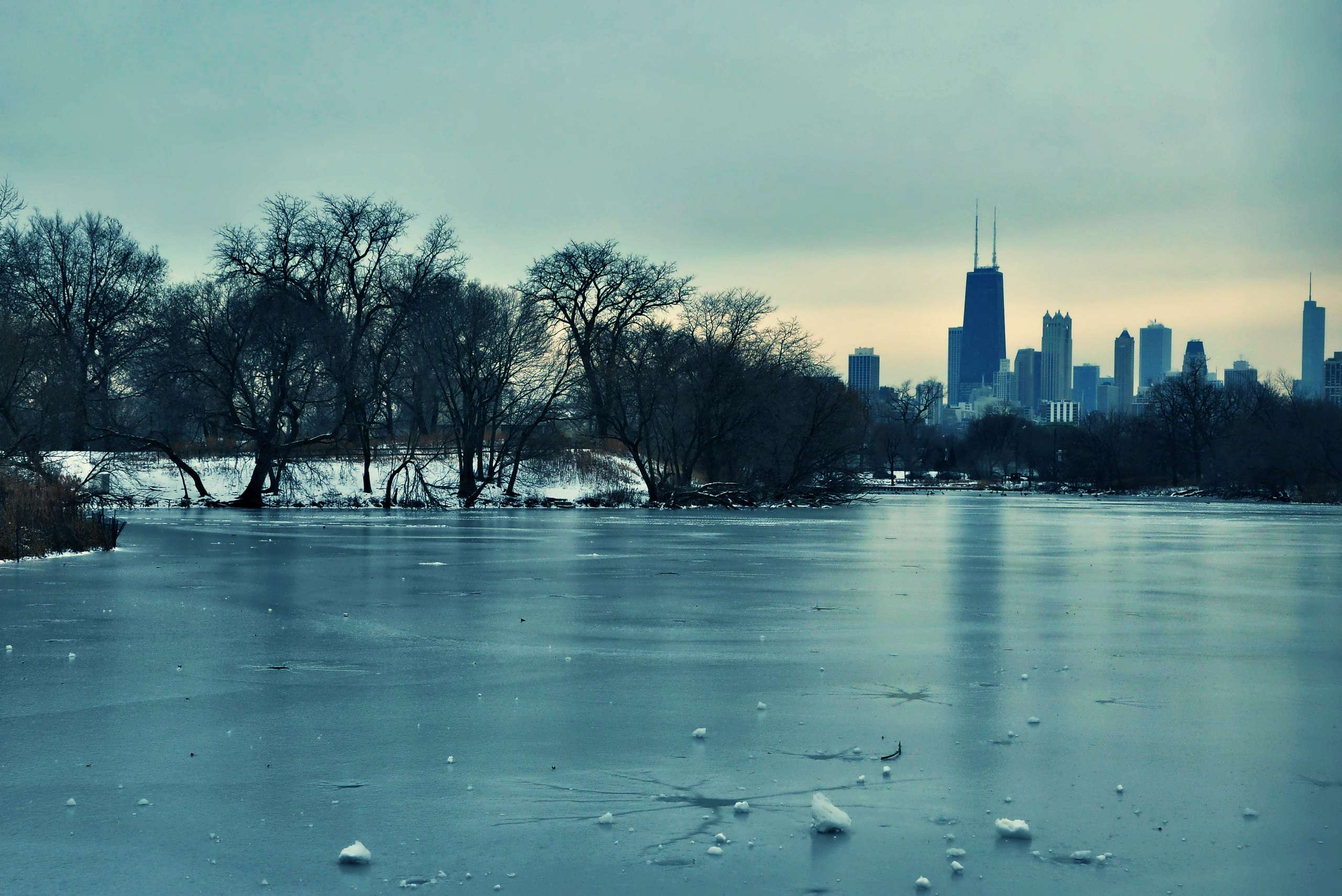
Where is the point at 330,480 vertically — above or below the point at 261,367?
below

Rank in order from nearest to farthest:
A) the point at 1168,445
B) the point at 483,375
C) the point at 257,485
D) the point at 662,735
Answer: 1. the point at 662,735
2. the point at 257,485
3. the point at 483,375
4. the point at 1168,445

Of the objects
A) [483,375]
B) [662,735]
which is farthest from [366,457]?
[662,735]

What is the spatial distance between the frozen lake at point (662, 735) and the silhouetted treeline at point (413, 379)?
30.6 meters

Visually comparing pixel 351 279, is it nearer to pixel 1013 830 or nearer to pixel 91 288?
pixel 91 288

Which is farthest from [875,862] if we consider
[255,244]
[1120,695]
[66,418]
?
[255,244]

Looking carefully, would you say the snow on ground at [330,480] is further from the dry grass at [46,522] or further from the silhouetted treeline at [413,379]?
the dry grass at [46,522]

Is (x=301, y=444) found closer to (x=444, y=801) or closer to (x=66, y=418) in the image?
(x=66, y=418)

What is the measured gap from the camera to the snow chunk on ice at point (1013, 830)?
16.1ft

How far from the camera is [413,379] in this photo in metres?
48.5

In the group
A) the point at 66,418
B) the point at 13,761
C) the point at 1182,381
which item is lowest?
the point at 13,761

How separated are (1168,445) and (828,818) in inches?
3622

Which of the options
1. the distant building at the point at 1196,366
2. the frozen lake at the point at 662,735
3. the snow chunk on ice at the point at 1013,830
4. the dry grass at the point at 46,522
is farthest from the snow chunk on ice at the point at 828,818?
the distant building at the point at 1196,366

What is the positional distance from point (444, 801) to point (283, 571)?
523 inches

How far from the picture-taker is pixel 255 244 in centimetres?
4700
